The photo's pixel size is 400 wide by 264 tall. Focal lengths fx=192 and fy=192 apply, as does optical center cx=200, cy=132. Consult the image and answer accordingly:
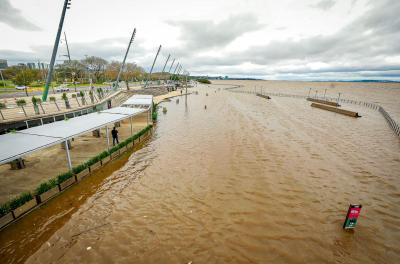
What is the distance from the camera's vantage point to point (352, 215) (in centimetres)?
827

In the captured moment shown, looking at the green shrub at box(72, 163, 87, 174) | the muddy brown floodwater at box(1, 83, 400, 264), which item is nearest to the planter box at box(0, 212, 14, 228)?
the muddy brown floodwater at box(1, 83, 400, 264)

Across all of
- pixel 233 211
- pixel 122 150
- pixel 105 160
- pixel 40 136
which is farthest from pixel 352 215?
pixel 40 136

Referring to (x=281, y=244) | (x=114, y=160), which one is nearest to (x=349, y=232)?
(x=281, y=244)

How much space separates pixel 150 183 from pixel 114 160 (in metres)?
4.71

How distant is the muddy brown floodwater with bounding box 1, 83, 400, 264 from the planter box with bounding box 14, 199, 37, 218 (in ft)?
2.31

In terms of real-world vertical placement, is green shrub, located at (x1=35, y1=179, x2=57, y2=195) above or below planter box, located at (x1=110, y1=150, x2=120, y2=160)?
above

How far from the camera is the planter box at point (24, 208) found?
27.6ft

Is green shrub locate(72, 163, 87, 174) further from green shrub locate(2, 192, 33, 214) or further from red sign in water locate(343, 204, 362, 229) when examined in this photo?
red sign in water locate(343, 204, 362, 229)

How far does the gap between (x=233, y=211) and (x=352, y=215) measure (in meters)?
5.13

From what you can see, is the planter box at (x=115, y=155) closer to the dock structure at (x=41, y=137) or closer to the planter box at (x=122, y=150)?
the planter box at (x=122, y=150)

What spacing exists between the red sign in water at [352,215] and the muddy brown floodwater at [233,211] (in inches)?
16.0

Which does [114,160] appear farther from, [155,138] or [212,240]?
[212,240]

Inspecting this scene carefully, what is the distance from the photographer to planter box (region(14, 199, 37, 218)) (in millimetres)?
8422

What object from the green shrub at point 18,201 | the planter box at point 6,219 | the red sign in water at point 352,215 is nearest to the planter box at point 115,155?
the green shrub at point 18,201
